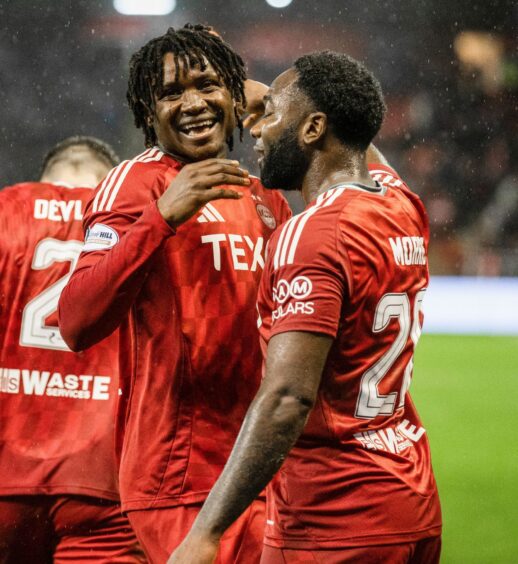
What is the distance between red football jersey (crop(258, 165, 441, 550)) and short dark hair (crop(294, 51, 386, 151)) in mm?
189

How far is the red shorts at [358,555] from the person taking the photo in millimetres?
2021

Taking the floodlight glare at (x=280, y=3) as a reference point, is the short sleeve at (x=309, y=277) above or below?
below

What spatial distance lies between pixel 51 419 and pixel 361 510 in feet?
4.44

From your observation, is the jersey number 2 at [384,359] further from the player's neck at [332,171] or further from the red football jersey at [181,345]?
the red football jersey at [181,345]

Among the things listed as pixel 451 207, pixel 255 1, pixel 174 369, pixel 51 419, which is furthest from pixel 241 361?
pixel 255 1

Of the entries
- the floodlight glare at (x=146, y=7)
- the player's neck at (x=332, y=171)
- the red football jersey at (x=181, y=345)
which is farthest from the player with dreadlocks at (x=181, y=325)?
the floodlight glare at (x=146, y=7)

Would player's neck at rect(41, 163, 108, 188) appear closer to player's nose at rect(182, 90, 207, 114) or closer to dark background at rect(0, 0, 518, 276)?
player's nose at rect(182, 90, 207, 114)

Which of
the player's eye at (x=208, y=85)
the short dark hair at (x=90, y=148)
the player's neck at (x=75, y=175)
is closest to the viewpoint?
the player's eye at (x=208, y=85)

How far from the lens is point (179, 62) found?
104 inches

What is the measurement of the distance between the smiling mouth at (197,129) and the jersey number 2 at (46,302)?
64 cm

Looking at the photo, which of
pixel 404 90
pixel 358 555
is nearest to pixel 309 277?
pixel 358 555

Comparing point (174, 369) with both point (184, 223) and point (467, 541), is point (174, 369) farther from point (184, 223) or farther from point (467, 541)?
point (467, 541)

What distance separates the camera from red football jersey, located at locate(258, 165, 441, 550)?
1.99 meters

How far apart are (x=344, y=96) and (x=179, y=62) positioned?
60cm
